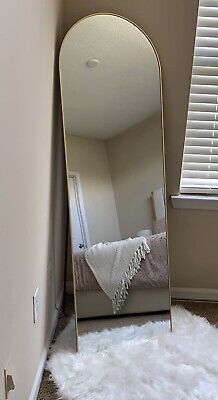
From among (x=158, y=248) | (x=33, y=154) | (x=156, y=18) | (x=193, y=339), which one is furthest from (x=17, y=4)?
(x=193, y=339)

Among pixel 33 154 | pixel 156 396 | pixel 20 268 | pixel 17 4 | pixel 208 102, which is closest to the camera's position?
pixel 17 4

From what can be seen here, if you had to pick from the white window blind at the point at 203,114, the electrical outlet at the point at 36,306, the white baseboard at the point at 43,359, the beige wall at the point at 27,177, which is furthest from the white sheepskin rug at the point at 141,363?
the white window blind at the point at 203,114

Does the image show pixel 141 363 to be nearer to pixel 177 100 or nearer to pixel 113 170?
pixel 113 170

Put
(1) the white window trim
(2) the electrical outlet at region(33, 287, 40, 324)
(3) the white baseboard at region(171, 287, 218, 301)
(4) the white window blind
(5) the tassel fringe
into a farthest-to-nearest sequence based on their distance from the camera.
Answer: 1. (3) the white baseboard at region(171, 287, 218, 301)
2. (1) the white window trim
3. (5) the tassel fringe
4. (4) the white window blind
5. (2) the electrical outlet at region(33, 287, 40, 324)

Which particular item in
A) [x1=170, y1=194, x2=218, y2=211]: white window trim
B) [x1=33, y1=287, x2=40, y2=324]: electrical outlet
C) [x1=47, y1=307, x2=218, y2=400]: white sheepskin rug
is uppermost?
[x1=170, y1=194, x2=218, y2=211]: white window trim

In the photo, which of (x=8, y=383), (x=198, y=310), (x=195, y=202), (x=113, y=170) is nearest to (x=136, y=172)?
(x=113, y=170)

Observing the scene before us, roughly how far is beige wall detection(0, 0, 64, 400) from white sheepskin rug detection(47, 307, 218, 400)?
0.46 ft

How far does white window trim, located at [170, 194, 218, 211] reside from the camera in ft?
8.18

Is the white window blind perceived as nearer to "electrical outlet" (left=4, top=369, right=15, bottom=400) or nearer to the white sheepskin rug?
the white sheepskin rug

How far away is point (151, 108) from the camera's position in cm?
229

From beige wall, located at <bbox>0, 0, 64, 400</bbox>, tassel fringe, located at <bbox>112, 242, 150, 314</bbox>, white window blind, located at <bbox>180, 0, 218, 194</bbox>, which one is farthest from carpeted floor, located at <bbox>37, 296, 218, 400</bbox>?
white window blind, located at <bbox>180, 0, 218, 194</bbox>

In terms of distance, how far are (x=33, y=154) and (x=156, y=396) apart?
95 centimetres

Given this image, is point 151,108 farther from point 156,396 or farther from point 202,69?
point 156,396

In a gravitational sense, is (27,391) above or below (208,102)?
below
